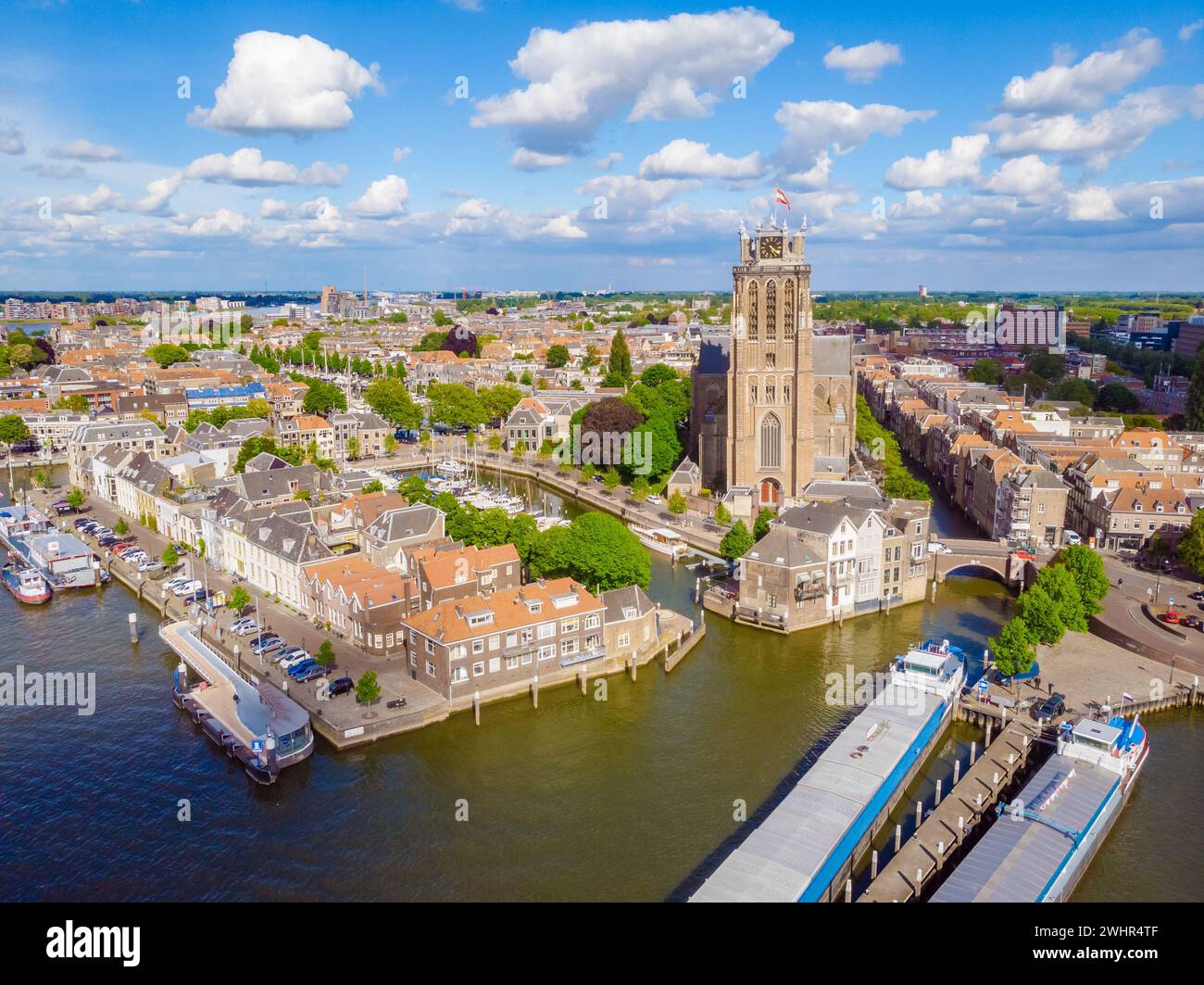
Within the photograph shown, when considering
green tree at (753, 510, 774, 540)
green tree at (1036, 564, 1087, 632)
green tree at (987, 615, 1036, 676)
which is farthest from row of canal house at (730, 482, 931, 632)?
green tree at (987, 615, 1036, 676)

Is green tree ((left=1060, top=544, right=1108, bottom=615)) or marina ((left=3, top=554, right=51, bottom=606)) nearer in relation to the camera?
green tree ((left=1060, top=544, right=1108, bottom=615))

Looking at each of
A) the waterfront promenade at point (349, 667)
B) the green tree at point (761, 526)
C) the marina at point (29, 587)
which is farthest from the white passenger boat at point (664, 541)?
the marina at point (29, 587)

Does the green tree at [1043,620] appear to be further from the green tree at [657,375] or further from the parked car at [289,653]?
the green tree at [657,375]

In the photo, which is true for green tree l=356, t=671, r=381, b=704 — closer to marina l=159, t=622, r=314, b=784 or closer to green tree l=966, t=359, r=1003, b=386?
marina l=159, t=622, r=314, b=784

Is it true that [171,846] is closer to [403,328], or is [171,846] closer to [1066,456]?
[1066,456]

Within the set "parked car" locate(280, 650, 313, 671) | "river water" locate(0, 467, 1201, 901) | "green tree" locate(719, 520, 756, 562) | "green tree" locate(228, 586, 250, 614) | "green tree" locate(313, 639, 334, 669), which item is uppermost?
"green tree" locate(719, 520, 756, 562)
